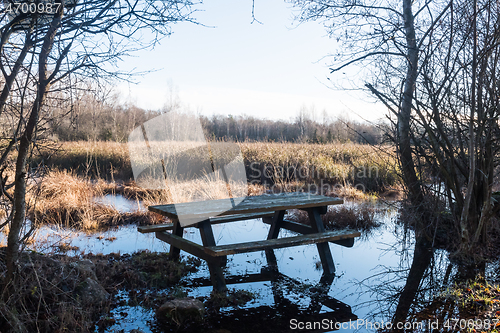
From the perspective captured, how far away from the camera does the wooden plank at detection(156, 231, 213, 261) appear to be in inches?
133

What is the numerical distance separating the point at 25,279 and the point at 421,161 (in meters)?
4.52

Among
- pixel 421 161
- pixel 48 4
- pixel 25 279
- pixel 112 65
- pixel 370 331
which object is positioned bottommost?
pixel 370 331

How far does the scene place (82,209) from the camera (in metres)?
6.24

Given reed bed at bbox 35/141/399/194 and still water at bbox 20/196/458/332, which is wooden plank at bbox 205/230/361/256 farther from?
A: reed bed at bbox 35/141/399/194

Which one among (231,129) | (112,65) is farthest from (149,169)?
(231,129)

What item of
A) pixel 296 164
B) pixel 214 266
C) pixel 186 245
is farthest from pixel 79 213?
pixel 296 164

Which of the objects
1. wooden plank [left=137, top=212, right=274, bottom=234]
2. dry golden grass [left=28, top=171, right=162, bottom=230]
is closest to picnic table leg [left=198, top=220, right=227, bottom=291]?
wooden plank [left=137, top=212, right=274, bottom=234]

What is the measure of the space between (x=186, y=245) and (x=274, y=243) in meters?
0.81

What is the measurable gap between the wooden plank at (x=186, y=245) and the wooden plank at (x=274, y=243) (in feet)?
0.75

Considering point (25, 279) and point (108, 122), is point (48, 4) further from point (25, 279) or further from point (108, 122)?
point (108, 122)

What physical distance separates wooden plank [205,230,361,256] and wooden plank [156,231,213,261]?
229 millimetres

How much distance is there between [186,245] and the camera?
11.7 ft

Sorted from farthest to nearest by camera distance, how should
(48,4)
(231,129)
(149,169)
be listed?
(231,129) < (149,169) < (48,4)

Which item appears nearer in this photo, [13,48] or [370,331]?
[13,48]
